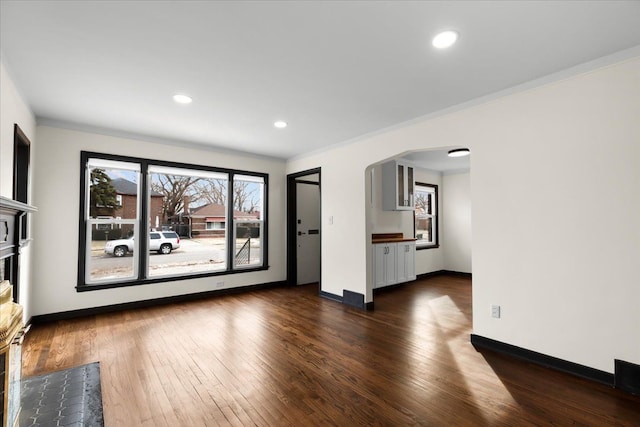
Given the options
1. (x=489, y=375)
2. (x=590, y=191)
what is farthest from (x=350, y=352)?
(x=590, y=191)

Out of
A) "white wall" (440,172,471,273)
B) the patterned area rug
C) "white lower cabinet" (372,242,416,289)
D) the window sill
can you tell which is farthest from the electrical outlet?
"white wall" (440,172,471,273)

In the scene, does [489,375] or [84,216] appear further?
[84,216]

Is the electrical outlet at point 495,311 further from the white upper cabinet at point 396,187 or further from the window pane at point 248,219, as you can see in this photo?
the window pane at point 248,219

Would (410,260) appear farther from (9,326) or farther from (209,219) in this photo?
(9,326)

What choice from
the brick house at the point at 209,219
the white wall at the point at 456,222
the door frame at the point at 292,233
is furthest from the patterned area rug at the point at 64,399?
the white wall at the point at 456,222

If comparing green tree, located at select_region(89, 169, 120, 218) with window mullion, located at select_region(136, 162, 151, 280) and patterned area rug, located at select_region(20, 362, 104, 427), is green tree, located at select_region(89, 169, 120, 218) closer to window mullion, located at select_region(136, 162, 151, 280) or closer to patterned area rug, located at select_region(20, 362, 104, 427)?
window mullion, located at select_region(136, 162, 151, 280)

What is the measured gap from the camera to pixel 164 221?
4.75 meters

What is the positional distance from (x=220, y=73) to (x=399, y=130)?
232 cm

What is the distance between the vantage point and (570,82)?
2.57m

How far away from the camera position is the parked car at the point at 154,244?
14.2 ft

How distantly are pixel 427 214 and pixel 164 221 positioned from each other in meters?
5.70

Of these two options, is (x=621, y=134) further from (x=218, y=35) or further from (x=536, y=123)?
(x=218, y=35)

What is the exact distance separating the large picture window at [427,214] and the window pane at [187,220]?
14.5 feet

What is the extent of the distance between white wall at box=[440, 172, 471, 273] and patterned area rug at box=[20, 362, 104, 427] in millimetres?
6978
